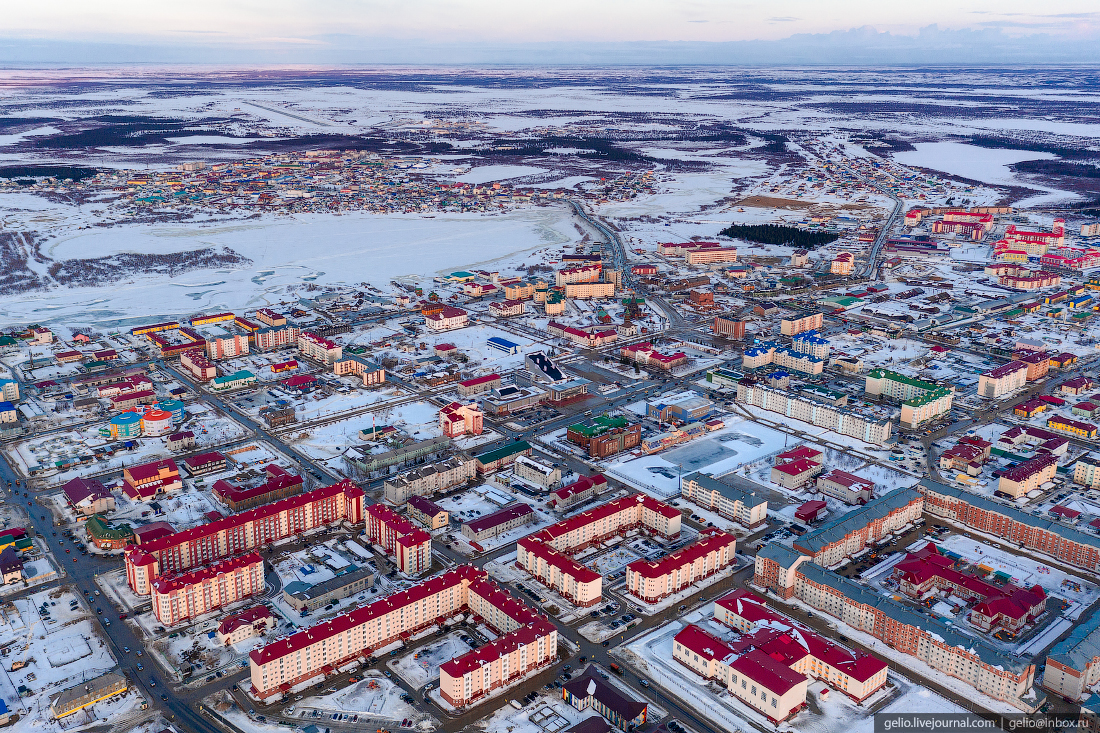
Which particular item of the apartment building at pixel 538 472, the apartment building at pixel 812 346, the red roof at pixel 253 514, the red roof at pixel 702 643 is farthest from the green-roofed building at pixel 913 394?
the red roof at pixel 253 514

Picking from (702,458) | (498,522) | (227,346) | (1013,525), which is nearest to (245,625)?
(498,522)

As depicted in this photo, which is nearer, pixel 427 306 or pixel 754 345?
pixel 754 345

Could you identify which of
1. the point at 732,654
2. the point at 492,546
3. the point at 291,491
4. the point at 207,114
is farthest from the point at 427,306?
the point at 207,114

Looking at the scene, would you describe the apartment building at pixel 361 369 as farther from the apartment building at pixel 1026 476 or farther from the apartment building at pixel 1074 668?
the apartment building at pixel 1074 668

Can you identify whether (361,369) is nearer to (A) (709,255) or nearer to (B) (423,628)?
(B) (423,628)

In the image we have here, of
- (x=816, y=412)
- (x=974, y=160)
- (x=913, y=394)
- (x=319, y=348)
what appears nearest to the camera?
(x=816, y=412)

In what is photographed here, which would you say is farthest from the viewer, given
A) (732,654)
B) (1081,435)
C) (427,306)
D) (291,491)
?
(427,306)

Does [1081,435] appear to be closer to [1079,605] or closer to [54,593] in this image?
[1079,605]
